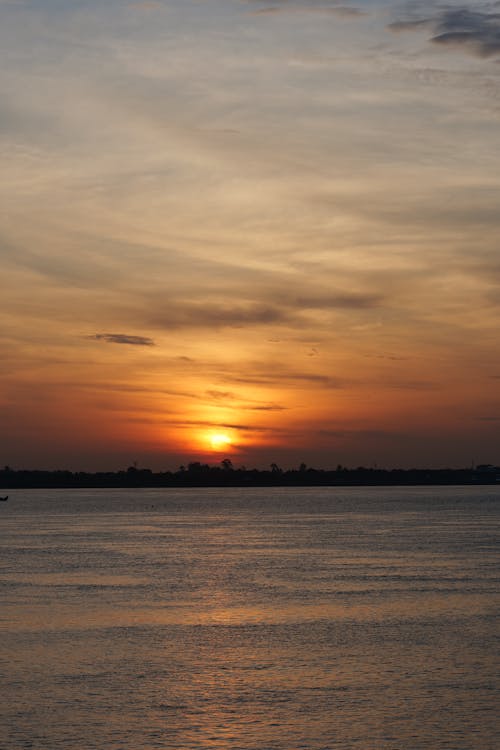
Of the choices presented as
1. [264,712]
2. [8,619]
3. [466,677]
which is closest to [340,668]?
[466,677]

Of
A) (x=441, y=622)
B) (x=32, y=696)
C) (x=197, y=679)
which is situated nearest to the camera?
(x=32, y=696)

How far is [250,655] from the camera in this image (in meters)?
45.6

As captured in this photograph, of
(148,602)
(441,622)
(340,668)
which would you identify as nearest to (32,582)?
(148,602)

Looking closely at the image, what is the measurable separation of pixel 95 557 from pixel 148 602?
38.9m

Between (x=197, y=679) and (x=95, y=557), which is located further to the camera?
(x=95, y=557)

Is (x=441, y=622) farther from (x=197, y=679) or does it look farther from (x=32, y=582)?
(x=32, y=582)

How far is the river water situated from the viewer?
33.4 m

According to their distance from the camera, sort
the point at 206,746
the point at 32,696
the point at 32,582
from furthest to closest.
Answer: the point at 32,582, the point at 32,696, the point at 206,746

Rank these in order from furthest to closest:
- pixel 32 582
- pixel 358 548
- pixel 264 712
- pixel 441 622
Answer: pixel 358 548, pixel 32 582, pixel 441 622, pixel 264 712

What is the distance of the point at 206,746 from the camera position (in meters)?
31.4

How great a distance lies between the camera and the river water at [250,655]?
33438 mm

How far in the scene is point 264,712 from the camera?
35.6 meters

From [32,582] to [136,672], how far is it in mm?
35499

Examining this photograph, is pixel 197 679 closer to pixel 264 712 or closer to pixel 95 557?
pixel 264 712
